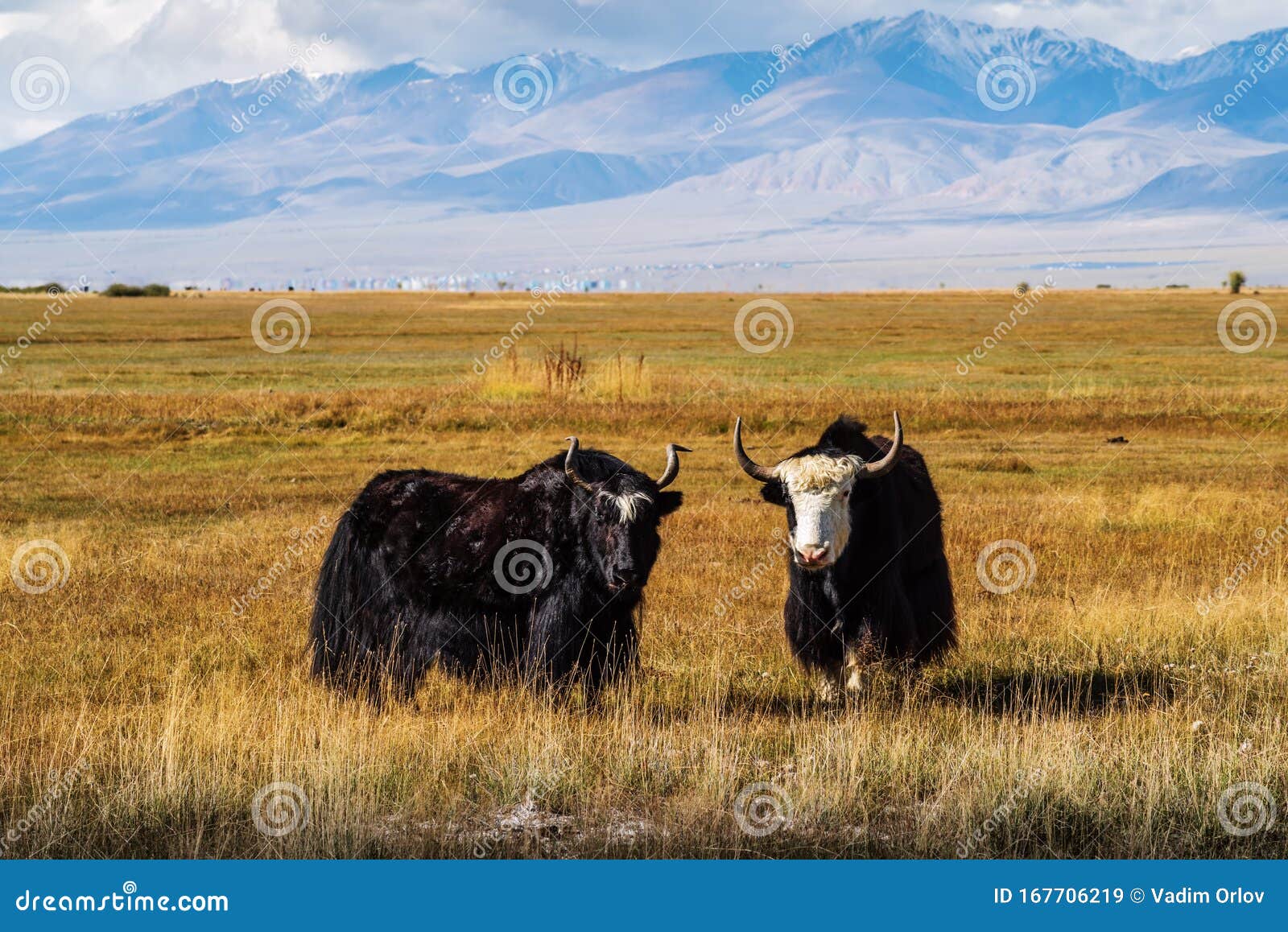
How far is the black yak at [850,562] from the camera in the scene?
8.34 meters

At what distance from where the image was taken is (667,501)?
8328 mm

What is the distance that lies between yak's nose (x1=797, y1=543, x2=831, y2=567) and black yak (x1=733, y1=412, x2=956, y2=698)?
17 centimetres

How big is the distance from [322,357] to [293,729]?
47.3 m

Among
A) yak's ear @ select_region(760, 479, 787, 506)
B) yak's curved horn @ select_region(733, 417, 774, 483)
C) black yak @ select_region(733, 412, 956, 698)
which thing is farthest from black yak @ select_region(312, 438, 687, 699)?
black yak @ select_region(733, 412, 956, 698)

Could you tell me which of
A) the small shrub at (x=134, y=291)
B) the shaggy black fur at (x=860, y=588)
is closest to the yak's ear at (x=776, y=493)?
the shaggy black fur at (x=860, y=588)

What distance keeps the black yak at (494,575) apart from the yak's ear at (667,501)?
11 millimetres

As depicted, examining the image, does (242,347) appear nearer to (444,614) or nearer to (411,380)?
(411,380)

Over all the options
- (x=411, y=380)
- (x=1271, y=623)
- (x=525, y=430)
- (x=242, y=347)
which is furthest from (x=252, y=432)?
(x=242, y=347)

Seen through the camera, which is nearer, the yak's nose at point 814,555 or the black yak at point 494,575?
the yak's nose at point 814,555

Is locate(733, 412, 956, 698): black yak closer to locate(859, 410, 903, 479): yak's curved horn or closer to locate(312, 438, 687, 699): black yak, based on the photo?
locate(859, 410, 903, 479): yak's curved horn

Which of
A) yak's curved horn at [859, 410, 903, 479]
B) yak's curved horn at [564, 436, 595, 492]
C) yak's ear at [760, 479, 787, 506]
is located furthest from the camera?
yak's ear at [760, 479, 787, 506]

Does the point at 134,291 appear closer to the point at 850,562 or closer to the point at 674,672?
the point at 674,672

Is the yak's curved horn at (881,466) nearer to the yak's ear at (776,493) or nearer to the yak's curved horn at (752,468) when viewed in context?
the yak's ear at (776,493)

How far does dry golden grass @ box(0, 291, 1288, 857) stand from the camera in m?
6.64
